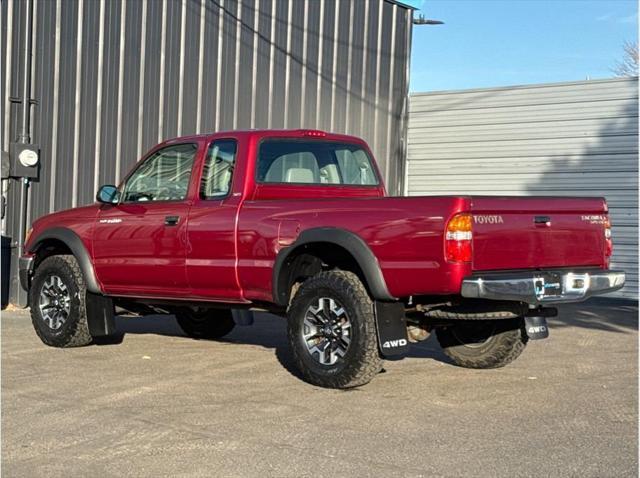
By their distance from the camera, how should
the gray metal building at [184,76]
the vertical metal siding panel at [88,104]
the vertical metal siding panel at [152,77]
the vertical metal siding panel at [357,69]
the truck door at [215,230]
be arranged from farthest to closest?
1. the vertical metal siding panel at [357,69]
2. the vertical metal siding panel at [152,77]
3. the vertical metal siding panel at [88,104]
4. the gray metal building at [184,76]
5. the truck door at [215,230]

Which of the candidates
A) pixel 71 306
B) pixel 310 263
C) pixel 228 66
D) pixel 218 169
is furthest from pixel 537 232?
pixel 228 66

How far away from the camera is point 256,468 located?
4.81 metres

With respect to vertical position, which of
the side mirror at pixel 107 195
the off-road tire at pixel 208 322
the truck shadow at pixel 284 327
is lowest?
the truck shadow at pixel 284 327

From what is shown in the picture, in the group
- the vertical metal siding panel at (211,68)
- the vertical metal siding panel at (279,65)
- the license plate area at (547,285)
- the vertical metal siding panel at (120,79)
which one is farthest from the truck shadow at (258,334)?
the vertical metal siding panel at (279,65)

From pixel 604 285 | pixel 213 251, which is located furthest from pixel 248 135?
pixel 604 285

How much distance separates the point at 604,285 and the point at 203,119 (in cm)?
976

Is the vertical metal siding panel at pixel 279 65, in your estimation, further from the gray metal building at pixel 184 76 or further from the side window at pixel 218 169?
the side window at pixel 218 169

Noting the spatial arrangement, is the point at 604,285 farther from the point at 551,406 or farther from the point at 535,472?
the point at 535,472

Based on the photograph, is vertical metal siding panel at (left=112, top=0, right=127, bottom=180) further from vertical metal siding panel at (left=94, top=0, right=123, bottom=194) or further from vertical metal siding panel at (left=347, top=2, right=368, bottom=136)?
vertical metal siding panel at (left=347, top=2, right=368, bottom=136)

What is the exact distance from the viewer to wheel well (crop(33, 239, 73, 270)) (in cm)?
927

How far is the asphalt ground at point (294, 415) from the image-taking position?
494cm

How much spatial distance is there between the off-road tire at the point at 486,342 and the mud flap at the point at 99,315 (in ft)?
10.3

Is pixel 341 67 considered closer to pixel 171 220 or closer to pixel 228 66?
pixel 228 66

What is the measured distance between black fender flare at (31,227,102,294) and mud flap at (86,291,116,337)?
14 cm
